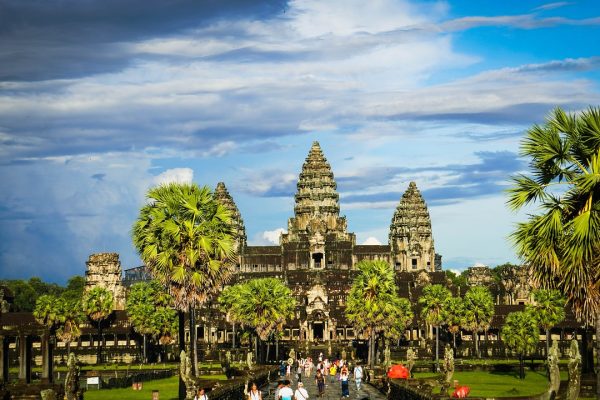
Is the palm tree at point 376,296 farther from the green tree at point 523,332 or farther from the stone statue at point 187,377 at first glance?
the stone statue at point 187,377

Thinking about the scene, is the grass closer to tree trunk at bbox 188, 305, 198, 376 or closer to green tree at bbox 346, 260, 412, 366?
tree trunk at bbox 188, 305, 198, 376

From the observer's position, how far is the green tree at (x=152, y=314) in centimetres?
13800

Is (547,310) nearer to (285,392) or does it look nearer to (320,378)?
(320,378)

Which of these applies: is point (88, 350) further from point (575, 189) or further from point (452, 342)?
point (575, 189)

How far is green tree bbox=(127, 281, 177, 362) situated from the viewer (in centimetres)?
13800

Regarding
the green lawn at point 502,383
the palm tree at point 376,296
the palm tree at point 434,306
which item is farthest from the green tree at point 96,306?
the green lawn at point 502,383

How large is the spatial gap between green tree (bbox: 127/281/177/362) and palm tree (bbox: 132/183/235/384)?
74.5 metres

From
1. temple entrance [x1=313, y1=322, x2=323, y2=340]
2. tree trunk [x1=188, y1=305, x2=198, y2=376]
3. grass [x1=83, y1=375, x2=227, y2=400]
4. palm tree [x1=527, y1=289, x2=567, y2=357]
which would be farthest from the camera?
temple entrance [x1=313, y1=322, x2=323, y2=340]

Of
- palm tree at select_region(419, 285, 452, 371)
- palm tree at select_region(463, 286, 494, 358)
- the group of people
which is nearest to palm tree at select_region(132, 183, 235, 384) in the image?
the group of people

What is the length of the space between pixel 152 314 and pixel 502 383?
58.6 m

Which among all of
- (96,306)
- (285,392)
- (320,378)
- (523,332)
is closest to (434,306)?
(523,332)

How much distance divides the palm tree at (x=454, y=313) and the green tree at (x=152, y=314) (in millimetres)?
32482

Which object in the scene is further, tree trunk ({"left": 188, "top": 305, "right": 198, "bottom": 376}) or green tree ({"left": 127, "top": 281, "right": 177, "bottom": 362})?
green tree ({"left": 127, "top": 281, "right": 177, "bottom": 362})

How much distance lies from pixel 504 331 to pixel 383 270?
1753cm
